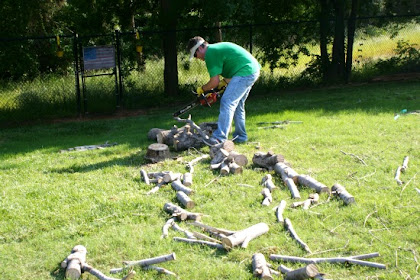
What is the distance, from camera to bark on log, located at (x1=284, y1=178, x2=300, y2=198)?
591 centimetres

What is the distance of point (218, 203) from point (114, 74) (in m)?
7.95

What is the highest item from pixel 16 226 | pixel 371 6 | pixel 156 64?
pixel 371 6

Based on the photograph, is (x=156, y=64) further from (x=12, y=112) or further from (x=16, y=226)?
(x=16, y=226)

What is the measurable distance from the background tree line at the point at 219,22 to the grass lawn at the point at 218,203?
3621mm

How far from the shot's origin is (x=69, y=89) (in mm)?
13570

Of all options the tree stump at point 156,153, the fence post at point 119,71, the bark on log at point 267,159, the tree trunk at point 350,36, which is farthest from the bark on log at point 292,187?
the tree trunk at point 350,36

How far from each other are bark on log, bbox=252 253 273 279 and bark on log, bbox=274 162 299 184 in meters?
2.03

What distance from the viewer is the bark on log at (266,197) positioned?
576cm

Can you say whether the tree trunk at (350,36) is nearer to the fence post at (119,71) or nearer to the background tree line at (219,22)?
the background tree line at (219,22)

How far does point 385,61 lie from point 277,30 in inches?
135

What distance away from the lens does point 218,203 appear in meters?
5.90

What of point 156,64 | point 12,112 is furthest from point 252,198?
point 156,64

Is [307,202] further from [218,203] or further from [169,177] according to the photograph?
[169,177]

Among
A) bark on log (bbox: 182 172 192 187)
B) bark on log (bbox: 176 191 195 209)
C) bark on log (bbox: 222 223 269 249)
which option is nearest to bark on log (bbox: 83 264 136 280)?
bark on log (bbox: 222 223 269 249)
